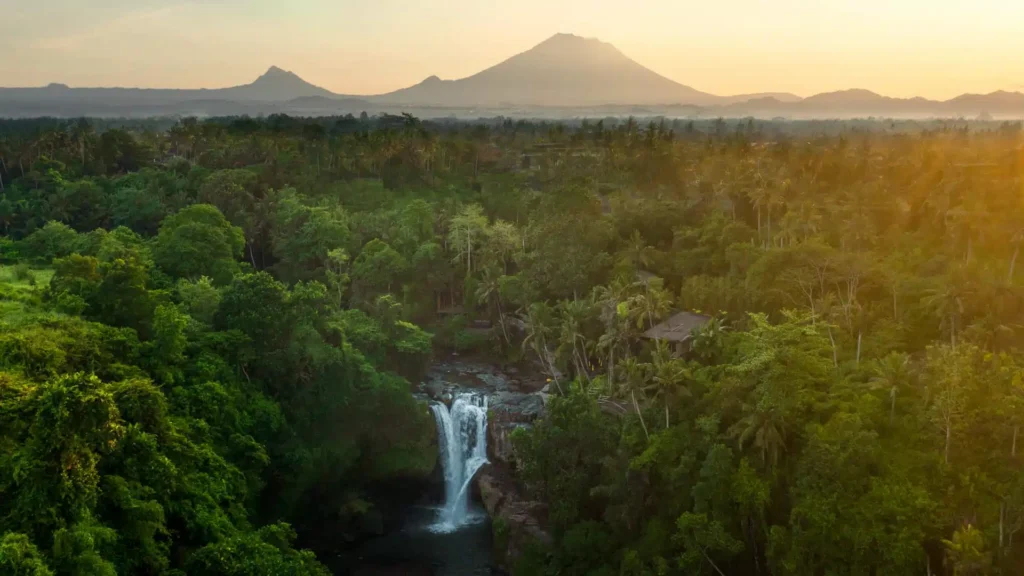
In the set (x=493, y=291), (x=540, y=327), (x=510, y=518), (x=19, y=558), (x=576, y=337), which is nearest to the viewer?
(x=19, y=558)

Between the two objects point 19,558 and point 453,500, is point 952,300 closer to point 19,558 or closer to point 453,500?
point 453,500

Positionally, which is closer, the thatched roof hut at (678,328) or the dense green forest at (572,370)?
the dense green forest at (572,370)

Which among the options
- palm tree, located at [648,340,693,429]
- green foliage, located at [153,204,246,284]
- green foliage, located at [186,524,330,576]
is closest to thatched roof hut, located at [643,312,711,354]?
palm tree, located at [648,340,693,429]

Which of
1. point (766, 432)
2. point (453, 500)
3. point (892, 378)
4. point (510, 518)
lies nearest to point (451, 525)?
point (453, 500)

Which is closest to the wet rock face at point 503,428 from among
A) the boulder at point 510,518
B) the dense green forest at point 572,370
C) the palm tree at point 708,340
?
the boulder at point 510,518

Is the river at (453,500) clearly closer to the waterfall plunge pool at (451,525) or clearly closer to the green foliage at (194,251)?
the waterfall plunge pool at (451,525)

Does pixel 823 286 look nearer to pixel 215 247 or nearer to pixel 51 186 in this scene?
pixel 215 247

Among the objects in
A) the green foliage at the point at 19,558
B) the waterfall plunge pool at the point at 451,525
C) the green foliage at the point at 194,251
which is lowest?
the waterfall plunge pool at the point at 451,525
